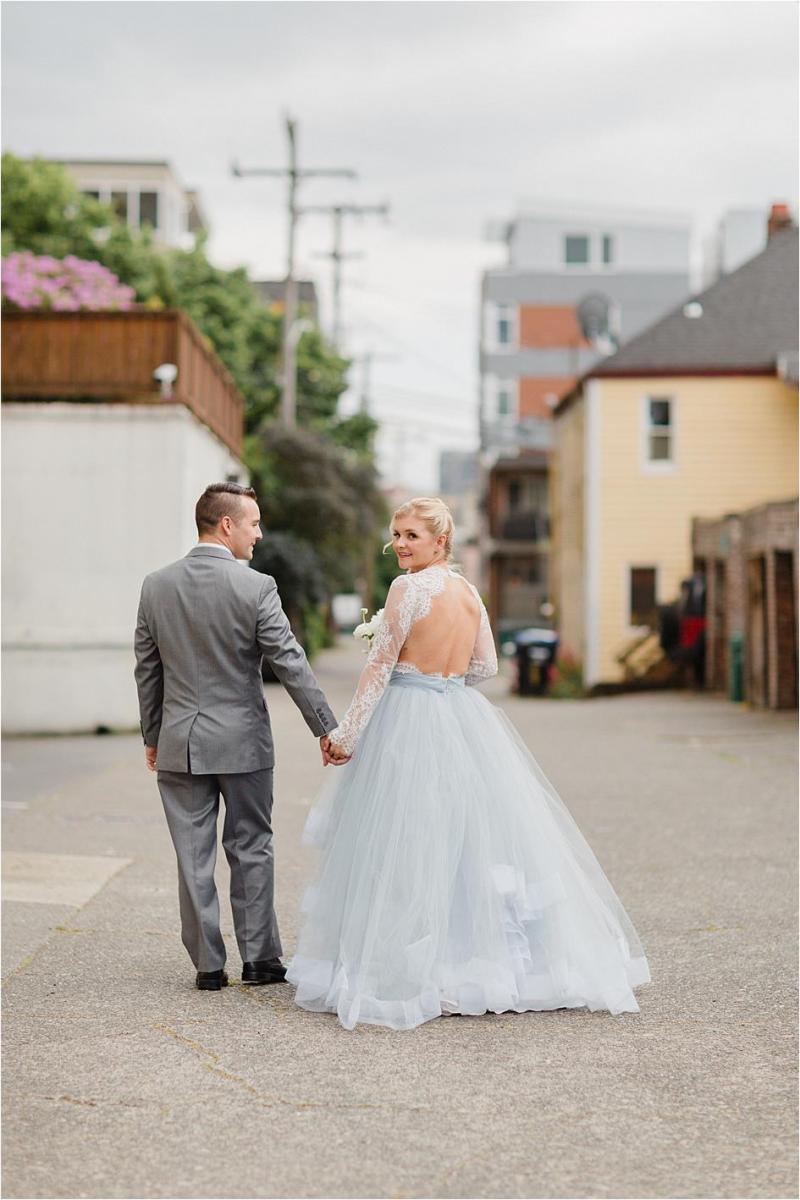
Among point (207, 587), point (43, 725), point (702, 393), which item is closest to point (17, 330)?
point (43, 725)

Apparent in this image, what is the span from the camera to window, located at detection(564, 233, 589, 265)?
63750 mm

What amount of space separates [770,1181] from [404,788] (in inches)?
88.1

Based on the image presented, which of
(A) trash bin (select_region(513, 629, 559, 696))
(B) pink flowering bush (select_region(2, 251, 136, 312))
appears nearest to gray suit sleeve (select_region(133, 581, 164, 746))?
(B) pink flowering bush (select_region(2, 251, 136, 312))

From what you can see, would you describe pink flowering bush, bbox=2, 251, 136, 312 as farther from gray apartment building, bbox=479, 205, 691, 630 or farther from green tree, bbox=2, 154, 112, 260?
gray apartment building, bbox=479, 205, 691, 630

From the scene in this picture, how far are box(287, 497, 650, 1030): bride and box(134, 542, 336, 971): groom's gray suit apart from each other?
29cm

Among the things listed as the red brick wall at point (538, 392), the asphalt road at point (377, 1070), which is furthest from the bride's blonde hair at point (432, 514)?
the red brick wall at point (538, 392)

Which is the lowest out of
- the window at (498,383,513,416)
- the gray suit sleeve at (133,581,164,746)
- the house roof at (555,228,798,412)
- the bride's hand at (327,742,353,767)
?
the bride's hand at (327,742,353,767)

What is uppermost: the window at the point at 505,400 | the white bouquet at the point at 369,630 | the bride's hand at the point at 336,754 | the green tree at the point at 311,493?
the window at the point at 505,400

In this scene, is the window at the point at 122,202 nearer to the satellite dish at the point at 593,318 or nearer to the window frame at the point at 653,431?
the satellite dish at the point at 593,318

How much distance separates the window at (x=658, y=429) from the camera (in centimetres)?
3434

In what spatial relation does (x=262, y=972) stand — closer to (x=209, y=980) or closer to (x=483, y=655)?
(x=209, y=980)

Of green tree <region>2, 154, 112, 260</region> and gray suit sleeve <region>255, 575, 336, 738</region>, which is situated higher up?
green tree <region>2, 154, 112, 260</region>

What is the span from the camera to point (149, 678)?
261 inches

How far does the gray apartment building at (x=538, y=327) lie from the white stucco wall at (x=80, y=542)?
4071 cm
